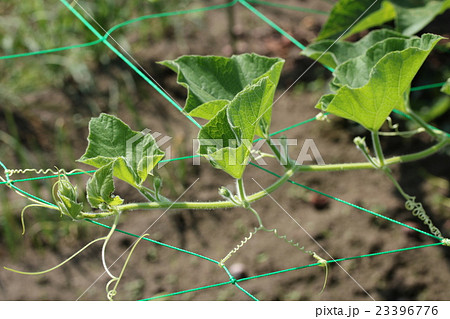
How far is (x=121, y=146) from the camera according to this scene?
3.30 feet

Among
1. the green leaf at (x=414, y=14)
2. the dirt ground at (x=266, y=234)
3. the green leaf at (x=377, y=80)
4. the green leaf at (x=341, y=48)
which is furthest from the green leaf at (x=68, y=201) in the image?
the green leaf at (x=414, y=14)

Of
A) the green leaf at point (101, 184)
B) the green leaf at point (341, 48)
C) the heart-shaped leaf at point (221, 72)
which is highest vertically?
the green leaf at point (341, 48)

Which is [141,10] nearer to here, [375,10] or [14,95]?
[14,95]

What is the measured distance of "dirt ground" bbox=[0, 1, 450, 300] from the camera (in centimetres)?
188

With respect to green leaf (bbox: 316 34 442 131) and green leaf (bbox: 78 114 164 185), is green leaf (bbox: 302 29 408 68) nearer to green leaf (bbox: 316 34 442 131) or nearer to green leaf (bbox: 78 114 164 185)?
green leaf (bbox: 316 34 442 131)

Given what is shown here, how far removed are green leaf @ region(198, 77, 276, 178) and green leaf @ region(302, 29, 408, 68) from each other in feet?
1.18

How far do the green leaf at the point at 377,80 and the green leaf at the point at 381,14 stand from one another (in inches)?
17.5

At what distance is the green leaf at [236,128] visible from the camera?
2.86 feet

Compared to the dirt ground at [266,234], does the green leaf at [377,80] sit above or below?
above

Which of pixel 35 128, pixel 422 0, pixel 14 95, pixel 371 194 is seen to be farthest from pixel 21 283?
pixel 422 0

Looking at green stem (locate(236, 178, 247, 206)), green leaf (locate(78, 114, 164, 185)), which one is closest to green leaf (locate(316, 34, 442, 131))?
green stem (locate(236, 178, 247, 206))

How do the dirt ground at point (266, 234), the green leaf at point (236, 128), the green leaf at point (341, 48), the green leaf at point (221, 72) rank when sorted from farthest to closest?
the dirt ground at point (266, 234)
the green leaf at point (341, 48)
the green leaf at point (221, 72)
the green leaf at point (236, 128)

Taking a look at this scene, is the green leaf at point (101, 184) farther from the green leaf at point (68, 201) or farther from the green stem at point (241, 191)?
the green stem at point (241, 191)

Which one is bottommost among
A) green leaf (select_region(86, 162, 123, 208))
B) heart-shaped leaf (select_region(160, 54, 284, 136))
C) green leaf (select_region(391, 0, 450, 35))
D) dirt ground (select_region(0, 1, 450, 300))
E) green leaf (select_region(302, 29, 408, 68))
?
dirt ground (select_region(0, 1, 450, 300))
